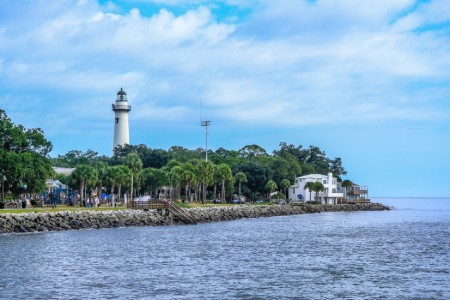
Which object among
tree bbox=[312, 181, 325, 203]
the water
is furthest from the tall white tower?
the water

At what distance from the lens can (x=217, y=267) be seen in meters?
37.3

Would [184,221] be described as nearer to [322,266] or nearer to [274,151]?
[322,266]

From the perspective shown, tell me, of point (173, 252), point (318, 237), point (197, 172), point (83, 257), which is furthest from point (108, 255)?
point (197, 172)

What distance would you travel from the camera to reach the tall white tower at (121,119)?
145 m

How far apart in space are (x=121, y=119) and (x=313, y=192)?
44.1m

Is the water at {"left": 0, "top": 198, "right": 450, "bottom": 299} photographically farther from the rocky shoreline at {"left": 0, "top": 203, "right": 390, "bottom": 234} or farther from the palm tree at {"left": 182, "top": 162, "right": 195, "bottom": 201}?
the palm tree at {"left": 182, "top": 162, "right": 195, "bottom": 201}

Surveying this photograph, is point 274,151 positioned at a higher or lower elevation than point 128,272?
higher

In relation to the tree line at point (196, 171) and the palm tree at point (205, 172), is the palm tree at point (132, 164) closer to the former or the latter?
the tree line at point (196, 171)

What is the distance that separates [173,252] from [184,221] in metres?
34.5

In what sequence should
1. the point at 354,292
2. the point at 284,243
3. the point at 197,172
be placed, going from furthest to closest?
the point at 197,172 < the point at 284,243 < the point at 354,292

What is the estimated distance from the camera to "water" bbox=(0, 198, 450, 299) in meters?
29.3

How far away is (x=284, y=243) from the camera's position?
53250 mm

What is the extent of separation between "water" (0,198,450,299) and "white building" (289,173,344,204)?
82857mm

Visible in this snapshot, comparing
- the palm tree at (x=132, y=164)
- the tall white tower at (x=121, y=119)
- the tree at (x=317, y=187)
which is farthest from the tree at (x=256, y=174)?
the palm tree at (x=132, y=164)
